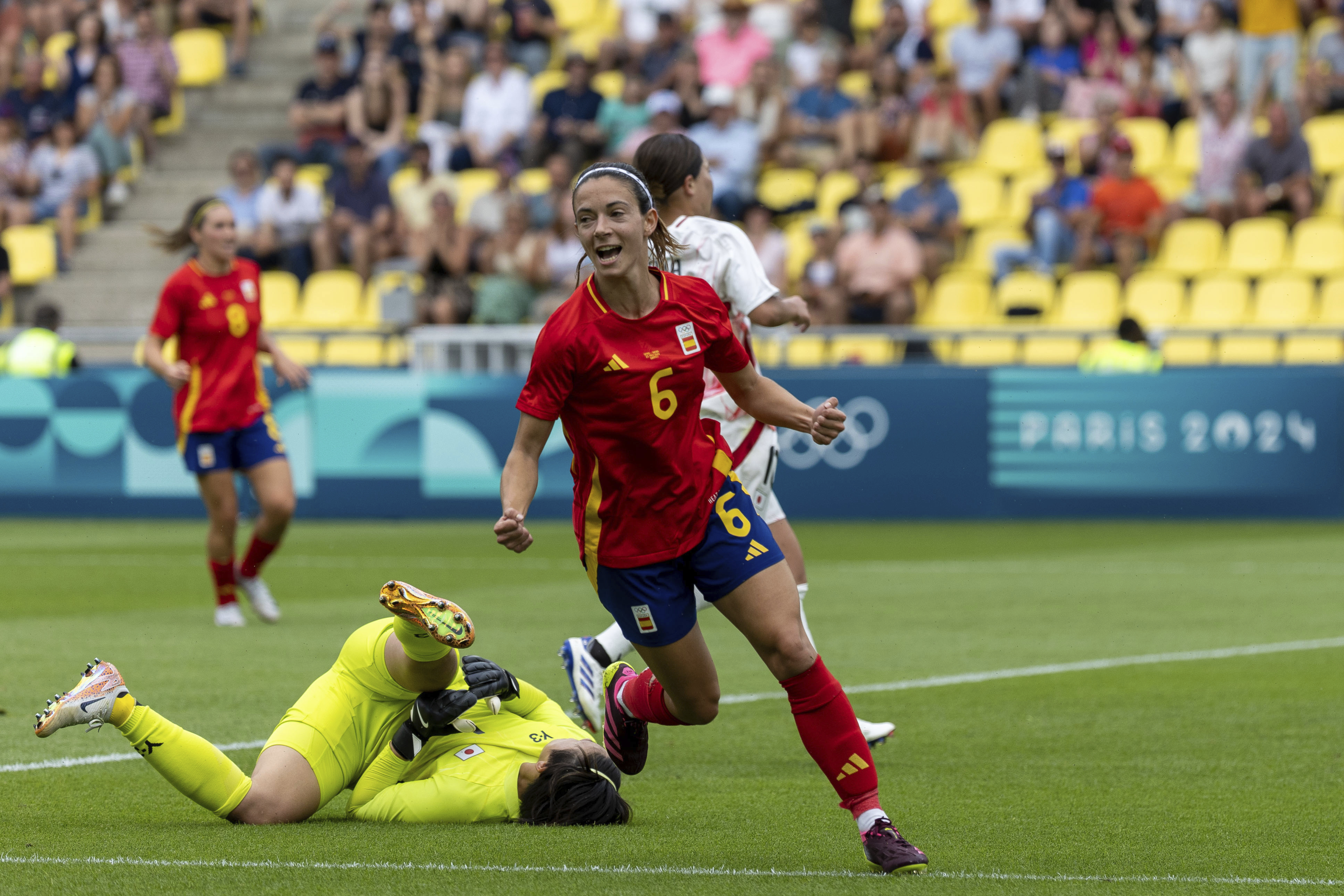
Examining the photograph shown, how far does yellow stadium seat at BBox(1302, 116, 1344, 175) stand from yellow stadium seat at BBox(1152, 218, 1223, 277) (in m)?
1.52

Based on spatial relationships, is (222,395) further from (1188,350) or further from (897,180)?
(897,180)

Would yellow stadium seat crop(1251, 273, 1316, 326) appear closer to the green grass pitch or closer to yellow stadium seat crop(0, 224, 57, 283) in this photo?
the green grass pitch

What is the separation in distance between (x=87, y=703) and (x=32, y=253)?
20.4 meters

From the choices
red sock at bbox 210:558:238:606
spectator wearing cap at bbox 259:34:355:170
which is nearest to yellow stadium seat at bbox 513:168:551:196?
spectator wearing cap at bbox 259:34:355:170

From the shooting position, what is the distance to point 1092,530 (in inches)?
672

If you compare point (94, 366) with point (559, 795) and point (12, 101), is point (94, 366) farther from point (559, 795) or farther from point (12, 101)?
point (559, 795)

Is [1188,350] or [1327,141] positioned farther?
[1327,141]

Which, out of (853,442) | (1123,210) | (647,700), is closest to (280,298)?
(853,442)

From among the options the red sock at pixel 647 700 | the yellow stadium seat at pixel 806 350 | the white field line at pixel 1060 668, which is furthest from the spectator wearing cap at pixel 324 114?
the red sock at pixel 647 700

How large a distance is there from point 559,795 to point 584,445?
1.11 m

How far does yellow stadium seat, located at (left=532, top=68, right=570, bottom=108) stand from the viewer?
79.1 ft

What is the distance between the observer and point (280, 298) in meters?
22.3

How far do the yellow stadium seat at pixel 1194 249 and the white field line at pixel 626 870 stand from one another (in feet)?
50.2

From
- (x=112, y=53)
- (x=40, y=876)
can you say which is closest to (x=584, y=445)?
(x=40, y=876)
